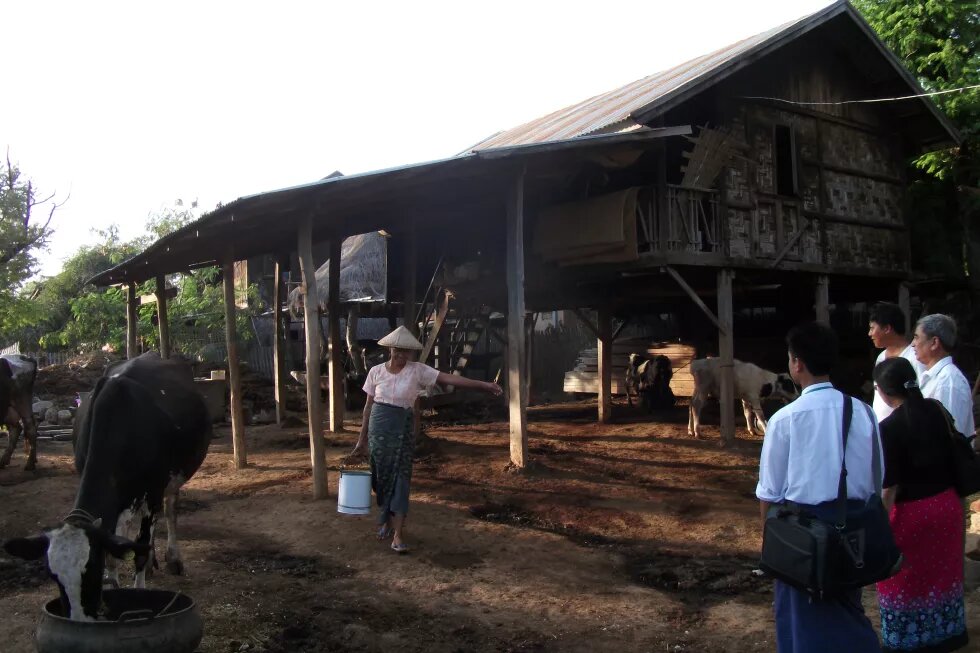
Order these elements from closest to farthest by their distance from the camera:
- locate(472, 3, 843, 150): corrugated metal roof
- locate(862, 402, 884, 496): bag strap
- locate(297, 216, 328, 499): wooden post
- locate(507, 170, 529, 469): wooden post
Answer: locate(862, 402, 884, 496): bag strap < locate(297, 216, 328, 499): wooden post < locate(507, 170, 529, 469): wooden post < locate(472, 3, 843, 150): corrugated metal roof

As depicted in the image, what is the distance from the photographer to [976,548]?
609 cm

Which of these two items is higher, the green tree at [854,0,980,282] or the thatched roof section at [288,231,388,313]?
the green tree at [854,0,980,282]

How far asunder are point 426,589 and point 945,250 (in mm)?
14877

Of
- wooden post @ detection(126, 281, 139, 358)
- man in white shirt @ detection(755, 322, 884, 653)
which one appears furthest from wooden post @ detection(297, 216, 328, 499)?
man in white shirt @ detection(755, 322, 884, 653)

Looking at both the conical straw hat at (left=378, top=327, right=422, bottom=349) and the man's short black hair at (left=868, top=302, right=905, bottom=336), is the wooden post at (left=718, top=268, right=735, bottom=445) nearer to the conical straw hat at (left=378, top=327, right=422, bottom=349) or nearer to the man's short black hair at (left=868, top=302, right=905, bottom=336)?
the conical straw hat at (left=378, top=327, right=422, bottom=349)

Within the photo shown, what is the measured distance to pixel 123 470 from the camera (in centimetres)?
463

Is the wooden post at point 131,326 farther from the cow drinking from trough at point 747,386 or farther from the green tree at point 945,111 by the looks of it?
the green tree at point 945,111

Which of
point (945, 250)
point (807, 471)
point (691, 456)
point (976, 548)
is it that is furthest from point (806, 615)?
point (945, 250)

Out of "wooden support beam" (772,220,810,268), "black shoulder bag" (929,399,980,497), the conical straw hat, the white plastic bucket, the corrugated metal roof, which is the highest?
the corrugated metal roof

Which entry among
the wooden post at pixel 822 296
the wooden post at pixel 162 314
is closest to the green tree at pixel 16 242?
the wooden post at pixel 162 314

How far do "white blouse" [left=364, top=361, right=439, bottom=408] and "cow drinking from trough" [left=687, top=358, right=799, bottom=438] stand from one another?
6774 millimetres

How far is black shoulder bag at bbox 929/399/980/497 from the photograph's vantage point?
3748 millimetres

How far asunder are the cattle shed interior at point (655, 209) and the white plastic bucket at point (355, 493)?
1.54m

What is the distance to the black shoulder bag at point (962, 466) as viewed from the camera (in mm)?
3748
